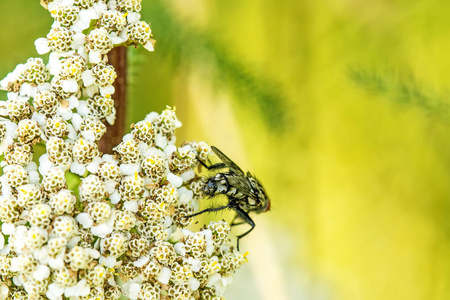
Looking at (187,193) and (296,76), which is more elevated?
(296,76)

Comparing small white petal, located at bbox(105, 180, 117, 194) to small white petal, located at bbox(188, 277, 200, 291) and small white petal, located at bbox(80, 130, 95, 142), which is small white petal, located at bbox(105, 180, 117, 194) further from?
small white petal, located at bbox(188, 277, 200, 291)

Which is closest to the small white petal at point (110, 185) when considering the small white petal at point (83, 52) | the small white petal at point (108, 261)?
the small white petal at point (108, 261)

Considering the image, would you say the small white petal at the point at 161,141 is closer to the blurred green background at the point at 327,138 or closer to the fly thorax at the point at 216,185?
the fly thorax at the point at 216,185

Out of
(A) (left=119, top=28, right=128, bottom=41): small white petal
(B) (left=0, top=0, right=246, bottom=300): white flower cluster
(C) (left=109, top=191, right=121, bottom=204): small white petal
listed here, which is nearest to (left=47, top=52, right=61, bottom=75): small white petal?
(B) (left=0, top=0, right=246, bottom=300): white flower cluster

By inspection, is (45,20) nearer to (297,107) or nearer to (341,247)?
(297,107)

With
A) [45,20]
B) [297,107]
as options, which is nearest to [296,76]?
[297,107]

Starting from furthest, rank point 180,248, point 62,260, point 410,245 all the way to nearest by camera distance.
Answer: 1. point 410,245
2. point 180,248
3. point 62,260
